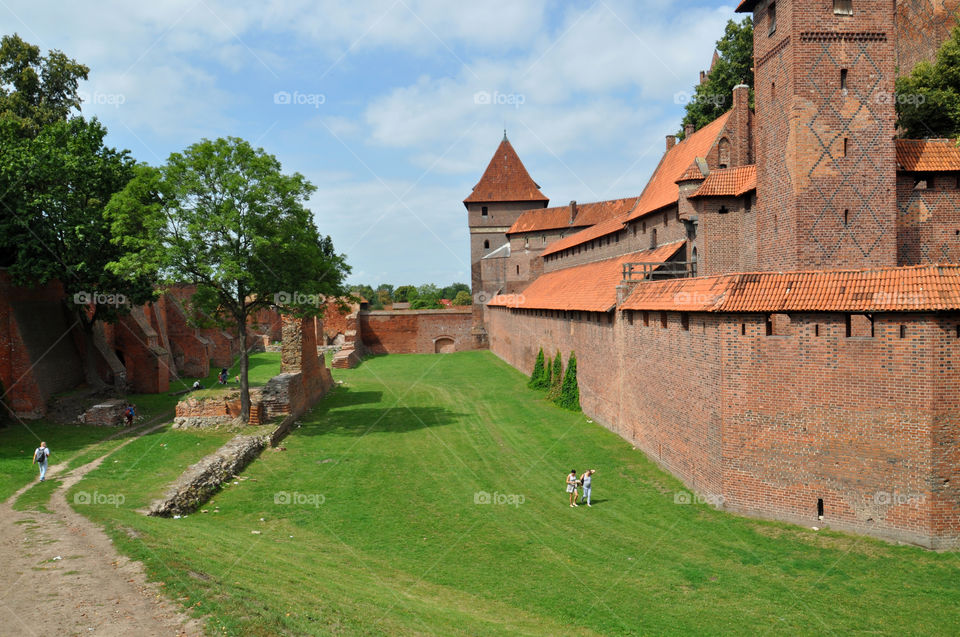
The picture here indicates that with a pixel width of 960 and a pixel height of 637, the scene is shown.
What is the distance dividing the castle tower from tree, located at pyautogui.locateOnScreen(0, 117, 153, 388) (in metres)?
19.7

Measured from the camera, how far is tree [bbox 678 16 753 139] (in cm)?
3319

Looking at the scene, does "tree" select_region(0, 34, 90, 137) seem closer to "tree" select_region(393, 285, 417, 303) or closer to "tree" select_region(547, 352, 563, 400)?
"tree" select_region(547, 352, 563, 400)

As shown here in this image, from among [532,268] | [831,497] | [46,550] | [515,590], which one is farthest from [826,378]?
[532,268]

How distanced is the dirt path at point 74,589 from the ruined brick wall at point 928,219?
17445 mm

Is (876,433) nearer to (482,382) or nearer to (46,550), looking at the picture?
(46,550)

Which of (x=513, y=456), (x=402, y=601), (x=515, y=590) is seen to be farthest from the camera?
(x=513, y=456)

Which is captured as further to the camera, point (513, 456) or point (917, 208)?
point (513, 456)

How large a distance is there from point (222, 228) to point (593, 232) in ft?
74.5

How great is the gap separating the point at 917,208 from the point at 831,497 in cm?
868

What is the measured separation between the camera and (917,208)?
15945mm
